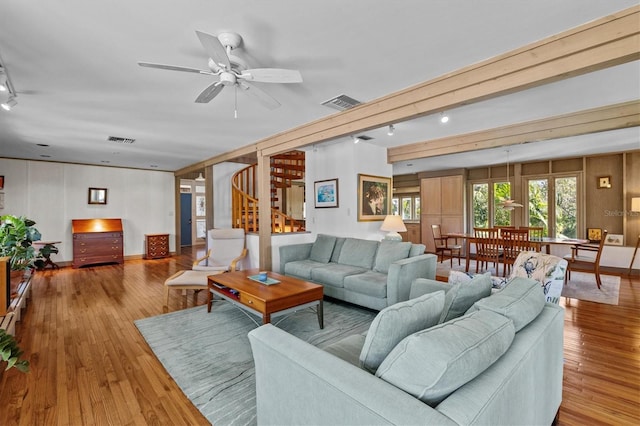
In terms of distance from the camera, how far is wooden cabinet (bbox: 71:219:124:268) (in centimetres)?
689

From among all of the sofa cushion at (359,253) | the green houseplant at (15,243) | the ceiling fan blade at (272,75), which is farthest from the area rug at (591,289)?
the green houseplant at (15,243)

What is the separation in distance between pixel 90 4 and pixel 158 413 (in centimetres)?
255

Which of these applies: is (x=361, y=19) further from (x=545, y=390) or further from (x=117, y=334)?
(x=117, y=334)

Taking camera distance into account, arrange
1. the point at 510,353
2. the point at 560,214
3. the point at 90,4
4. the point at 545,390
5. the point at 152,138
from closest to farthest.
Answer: the point at 510,353 → the point at 545,390 → the point at 90,4 → the point at 152,138 → the point at 560,214

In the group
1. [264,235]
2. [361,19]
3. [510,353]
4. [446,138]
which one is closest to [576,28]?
[361,19]

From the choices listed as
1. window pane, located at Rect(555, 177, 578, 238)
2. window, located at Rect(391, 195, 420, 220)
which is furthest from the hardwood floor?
window, located at Rect(391, 195, 420, 220)

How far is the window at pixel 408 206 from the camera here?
9555 mm

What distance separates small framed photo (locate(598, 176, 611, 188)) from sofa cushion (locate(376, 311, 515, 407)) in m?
7.38

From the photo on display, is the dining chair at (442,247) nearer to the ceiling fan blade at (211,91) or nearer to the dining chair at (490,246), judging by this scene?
the dining chair at (490,246)

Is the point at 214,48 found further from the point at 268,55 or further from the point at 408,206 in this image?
the point at 408,206

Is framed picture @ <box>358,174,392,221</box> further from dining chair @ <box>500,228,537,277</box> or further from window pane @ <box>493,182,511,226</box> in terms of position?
window pane @ <box>493,182,511,226</box>

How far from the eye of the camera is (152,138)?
196 inches

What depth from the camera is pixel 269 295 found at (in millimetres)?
2994

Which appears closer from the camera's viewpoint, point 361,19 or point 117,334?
point 361,19
